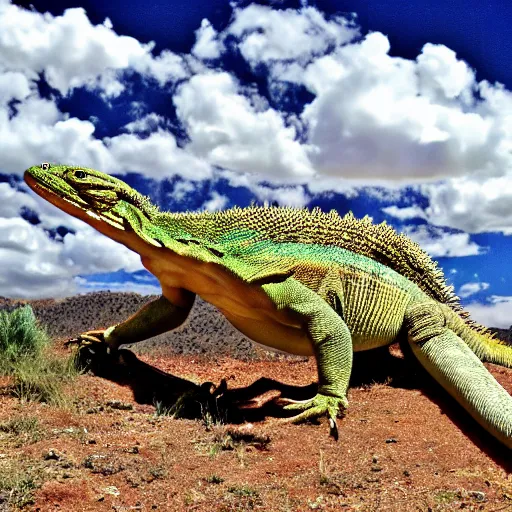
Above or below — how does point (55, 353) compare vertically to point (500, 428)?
below

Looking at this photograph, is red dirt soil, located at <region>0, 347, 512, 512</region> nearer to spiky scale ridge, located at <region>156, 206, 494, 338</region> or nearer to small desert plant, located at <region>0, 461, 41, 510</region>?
small desert plant, located at <region>0, 461, 41, 510</region>

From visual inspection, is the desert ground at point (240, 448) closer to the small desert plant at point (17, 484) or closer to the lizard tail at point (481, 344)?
the small desert plant at point (17, 484)

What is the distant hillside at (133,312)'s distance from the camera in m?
11.7

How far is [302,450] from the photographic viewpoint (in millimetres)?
5363

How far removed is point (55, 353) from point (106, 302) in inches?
269

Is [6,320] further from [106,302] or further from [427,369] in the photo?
[106,302]

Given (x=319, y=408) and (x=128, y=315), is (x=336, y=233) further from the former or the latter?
(x=128, y=315)

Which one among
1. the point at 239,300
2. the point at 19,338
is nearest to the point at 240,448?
the point at 239,300

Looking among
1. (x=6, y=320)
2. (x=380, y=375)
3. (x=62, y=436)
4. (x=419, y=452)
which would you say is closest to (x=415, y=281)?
(x=380, y=375)

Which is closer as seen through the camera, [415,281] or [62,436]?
[62,436]

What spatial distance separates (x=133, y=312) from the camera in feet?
46.8

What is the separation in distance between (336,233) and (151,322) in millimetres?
2633

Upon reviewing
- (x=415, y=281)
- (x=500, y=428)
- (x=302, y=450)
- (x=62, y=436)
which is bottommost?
(x=62, y=436)

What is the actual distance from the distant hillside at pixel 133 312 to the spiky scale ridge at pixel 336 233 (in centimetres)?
437
